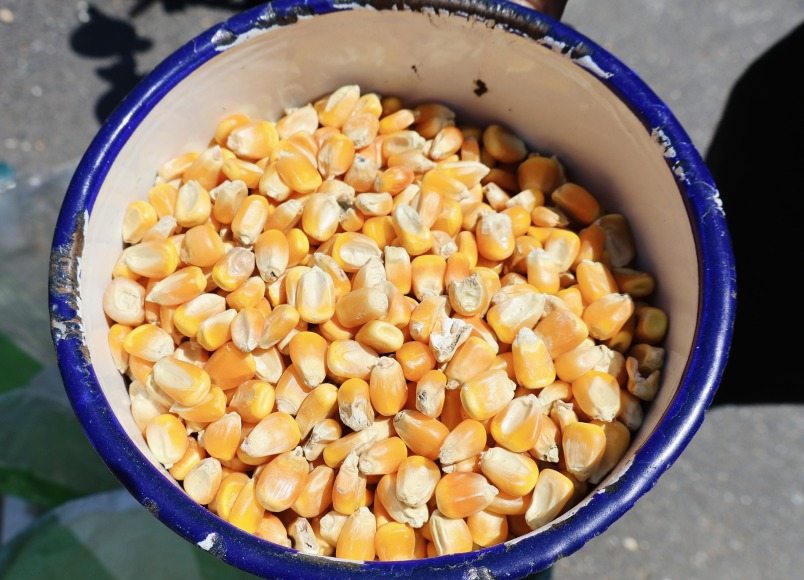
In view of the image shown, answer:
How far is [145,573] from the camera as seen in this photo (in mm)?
1190

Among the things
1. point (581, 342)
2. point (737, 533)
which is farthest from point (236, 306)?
point (737, 533)

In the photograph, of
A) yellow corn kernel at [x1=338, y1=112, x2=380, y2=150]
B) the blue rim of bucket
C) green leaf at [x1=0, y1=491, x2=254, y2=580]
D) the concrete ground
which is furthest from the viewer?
the concrete ground

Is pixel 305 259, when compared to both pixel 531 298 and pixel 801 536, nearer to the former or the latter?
pixel 531 298

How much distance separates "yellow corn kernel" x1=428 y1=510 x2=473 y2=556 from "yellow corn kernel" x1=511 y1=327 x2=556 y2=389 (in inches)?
6.1

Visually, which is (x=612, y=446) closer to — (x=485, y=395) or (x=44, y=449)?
(x=485, y=395)

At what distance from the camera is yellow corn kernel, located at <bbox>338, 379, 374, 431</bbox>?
76 centimetres

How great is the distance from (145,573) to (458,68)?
896 millimetres

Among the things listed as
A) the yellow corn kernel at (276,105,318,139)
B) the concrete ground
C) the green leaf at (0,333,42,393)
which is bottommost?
the green leaf at (0,333,42,393)

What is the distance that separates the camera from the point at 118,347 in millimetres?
795

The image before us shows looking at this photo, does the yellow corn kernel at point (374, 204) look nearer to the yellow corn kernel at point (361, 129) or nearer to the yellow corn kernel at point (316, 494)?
the yellow corn kernel at point (361, 129)

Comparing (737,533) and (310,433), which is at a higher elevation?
(310,433)

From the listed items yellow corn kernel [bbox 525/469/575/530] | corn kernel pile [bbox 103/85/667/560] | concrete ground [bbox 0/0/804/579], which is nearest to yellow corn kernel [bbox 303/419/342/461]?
corn kernel pile [bbox 103/85/667/560]

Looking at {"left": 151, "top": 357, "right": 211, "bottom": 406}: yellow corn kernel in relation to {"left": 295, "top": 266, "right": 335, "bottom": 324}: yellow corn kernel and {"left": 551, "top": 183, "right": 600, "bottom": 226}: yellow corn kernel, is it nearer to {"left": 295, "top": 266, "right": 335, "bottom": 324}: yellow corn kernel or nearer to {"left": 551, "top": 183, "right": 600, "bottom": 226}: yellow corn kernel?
{"left": 295, "top": 266, "right": 335, "bottom": 324}: yellow corn kernel

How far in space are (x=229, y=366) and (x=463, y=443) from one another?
0.83 ft
